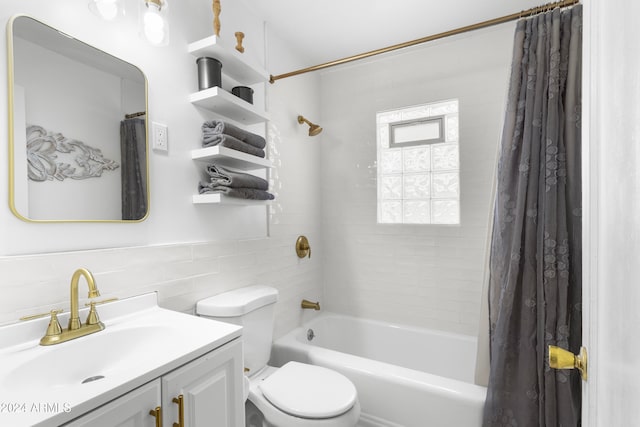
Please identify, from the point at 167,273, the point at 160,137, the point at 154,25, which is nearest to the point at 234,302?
the point at 167,273

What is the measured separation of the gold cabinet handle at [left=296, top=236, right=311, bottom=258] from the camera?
231cm

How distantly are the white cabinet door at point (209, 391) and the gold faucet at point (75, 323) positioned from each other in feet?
1.27

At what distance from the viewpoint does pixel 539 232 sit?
1.37 m

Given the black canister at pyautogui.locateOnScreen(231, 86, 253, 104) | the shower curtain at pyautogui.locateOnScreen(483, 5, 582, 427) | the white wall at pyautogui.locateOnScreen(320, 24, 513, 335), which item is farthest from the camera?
the white wall at pyautogui.locateOnScreen(320, 24, 513, 335)

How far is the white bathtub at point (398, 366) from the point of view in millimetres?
1437

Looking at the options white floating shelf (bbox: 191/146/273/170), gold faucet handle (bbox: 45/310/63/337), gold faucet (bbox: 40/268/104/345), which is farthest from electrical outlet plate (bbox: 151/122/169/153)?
gold faucet handle (bbox: 45/310/63/337)

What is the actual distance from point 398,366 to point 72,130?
1934 mm

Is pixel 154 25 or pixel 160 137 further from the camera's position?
pixel 160 137

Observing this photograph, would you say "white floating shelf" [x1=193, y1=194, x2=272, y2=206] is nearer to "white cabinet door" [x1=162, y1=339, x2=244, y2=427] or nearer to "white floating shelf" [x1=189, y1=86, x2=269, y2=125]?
"white floating shelf" [x1=189, y1=86, x2=269, y2=125]

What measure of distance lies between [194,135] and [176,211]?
1.26 ft

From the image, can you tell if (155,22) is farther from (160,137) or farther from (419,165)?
(419,165)

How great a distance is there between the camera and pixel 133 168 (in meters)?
1.25

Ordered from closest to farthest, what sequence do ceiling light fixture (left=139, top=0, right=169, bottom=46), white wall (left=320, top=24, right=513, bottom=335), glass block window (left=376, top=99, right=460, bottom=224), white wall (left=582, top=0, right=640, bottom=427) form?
white wall (left=582, top=0, right=640, bottom=427)
ceiling light fixture (left=139, top=0, right=169, bottom=46)
white wall (left=320, top=24, right=513, bottom=335)
glass block window (left=376, top=99, right=460, bottom=224)

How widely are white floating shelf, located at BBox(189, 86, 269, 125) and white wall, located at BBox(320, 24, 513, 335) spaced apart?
3.28 feet
